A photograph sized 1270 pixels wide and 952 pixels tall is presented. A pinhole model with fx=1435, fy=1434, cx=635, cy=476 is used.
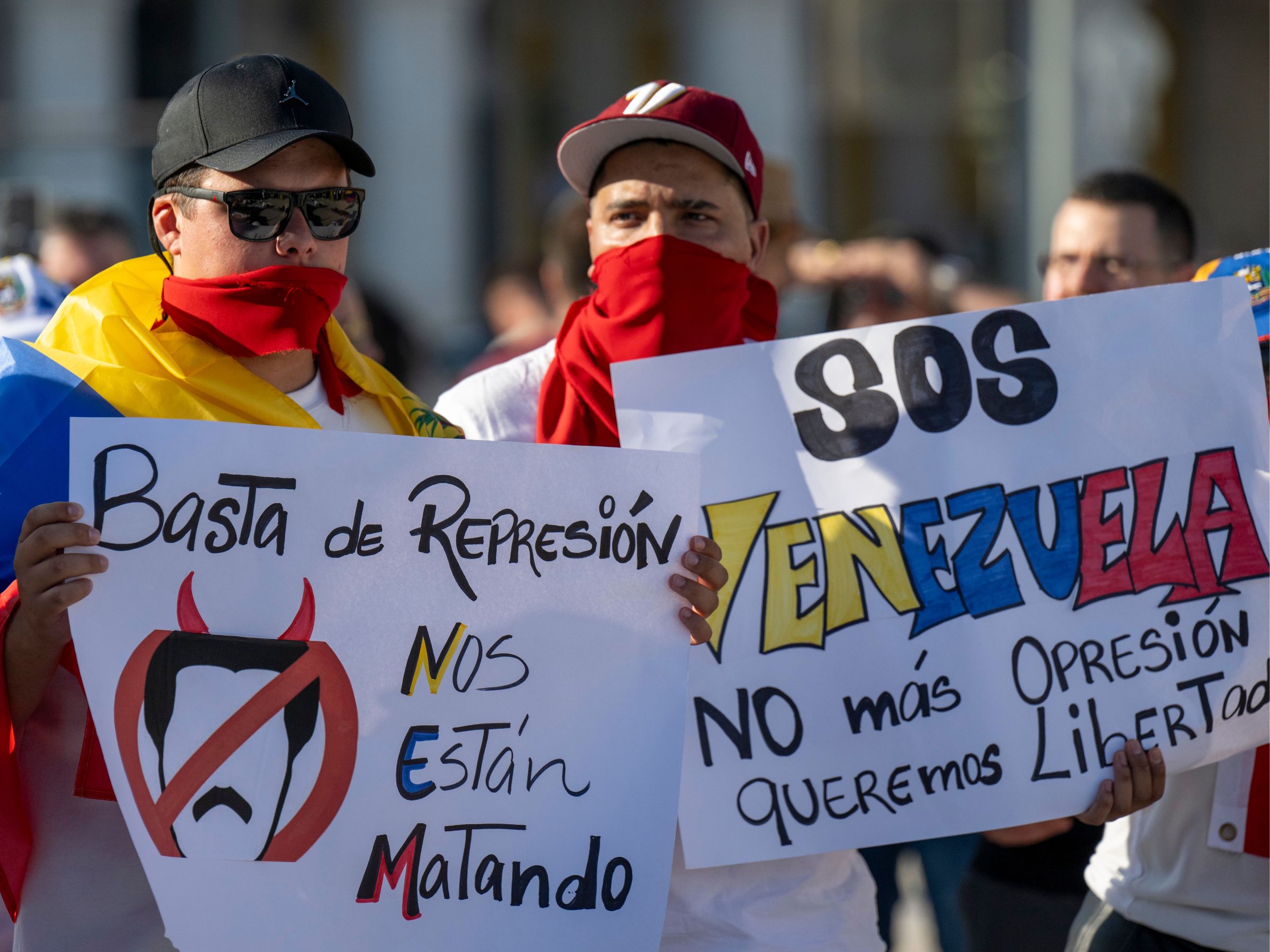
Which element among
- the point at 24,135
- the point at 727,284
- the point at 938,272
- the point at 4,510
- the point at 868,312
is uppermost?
the point at 24,135

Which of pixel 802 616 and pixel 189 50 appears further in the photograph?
pixel 189 50

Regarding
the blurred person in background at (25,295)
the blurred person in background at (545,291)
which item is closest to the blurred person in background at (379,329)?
the blurred person in background at (545,291)

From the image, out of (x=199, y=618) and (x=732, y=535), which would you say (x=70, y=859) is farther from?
(x=732, y=535)

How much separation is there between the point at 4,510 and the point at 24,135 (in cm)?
1235

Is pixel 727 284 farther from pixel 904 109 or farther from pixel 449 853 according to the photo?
pixel 904 109

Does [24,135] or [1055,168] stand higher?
[24,135]

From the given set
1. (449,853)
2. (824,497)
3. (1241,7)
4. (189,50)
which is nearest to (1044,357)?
(824,497)

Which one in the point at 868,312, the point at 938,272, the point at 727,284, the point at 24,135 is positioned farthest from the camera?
the point at 24,135

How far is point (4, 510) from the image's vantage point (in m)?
1.91

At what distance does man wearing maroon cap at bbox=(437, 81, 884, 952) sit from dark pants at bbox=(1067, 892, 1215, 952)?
0.49 metres

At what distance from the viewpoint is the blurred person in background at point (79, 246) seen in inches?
186

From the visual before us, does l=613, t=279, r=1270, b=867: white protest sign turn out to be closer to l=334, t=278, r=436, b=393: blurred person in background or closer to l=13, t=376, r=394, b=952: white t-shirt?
l=13, t=376, r=394, b=952: white t-shirt

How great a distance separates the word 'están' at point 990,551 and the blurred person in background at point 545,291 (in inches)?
26.1

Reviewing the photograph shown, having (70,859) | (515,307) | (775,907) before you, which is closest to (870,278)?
(515,307)
